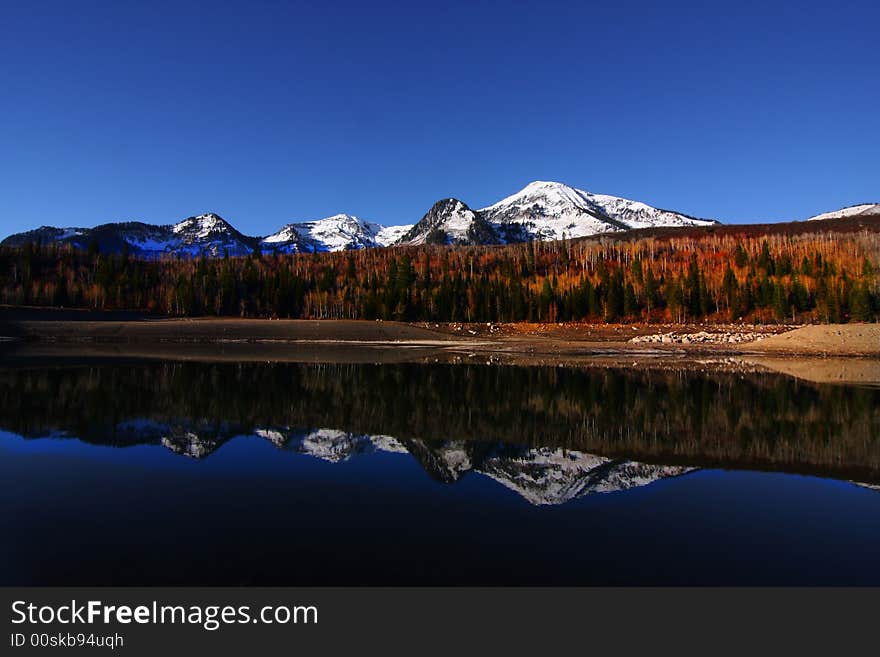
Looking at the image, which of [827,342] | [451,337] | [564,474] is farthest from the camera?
[451,337]

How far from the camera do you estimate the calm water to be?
7.26 meters

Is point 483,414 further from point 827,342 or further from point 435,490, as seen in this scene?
point 827,342

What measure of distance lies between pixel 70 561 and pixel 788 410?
22.6 metres

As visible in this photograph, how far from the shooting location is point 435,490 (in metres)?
10.8

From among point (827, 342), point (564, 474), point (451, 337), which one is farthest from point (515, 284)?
point (564, 474)

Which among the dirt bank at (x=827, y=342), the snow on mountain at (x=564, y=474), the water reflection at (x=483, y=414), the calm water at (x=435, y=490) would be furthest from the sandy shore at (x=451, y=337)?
the snow on mountain at (x=564, y=474)

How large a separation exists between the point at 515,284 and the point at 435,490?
95.1 m

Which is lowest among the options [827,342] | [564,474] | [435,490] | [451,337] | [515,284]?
[564,474]

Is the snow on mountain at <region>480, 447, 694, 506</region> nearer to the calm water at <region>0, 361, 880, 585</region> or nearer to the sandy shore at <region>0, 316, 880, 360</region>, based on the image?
the calm water at <region>0, 361, 880, 585</region>

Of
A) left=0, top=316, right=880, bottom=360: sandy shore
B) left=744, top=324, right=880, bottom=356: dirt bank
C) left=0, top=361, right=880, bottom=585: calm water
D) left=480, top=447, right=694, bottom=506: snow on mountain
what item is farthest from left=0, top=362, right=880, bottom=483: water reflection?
left=744, top=324, right=880, bottom=356: dirt bank
